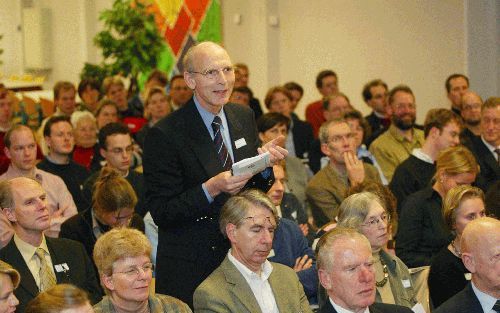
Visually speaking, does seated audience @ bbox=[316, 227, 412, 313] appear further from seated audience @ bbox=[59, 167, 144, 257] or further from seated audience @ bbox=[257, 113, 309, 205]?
seated audience @ bbox=[257, 113, 309, 205]

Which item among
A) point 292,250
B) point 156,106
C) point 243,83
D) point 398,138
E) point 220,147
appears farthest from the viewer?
point 243,83

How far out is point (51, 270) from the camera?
4.63m

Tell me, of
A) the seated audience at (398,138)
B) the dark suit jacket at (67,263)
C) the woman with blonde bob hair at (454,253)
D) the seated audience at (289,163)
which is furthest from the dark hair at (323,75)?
the dark suit jacket at (67,263)

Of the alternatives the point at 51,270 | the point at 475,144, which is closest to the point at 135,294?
the point at 51,270

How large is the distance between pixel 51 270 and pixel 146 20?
862 cm

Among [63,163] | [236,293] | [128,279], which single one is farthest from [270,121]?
[128,279]

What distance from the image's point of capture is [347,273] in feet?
12.5

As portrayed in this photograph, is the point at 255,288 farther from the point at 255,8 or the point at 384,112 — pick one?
the point at 255,8

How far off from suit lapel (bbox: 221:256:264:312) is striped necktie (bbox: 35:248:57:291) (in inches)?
36.9

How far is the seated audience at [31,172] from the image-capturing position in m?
6.57

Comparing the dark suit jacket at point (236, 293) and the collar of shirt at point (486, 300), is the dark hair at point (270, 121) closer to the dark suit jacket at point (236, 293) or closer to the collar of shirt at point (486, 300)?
the dark suit jacket at point (236, 293)

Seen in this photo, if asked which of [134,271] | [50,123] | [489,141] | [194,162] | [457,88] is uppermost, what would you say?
[457,88]

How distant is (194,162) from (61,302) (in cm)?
93

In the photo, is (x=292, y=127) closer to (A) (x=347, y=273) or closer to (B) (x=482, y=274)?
(B) (x=482, y=274)
